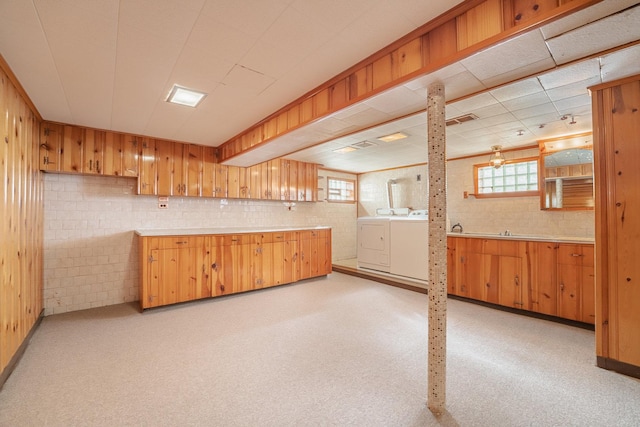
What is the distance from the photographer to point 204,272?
389 cm

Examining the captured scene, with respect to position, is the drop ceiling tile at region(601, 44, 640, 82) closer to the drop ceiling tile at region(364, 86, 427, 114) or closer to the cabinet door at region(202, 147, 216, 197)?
the drop ceiling tile at region(364, 86, 427, 114)

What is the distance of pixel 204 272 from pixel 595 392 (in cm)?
419

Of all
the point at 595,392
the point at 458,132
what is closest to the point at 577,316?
the point at 595,392

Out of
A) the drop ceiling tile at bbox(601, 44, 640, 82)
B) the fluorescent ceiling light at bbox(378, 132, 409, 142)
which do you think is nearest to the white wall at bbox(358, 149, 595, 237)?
the fluorescent ceiling light at bbox(378, 132, 409, 142)

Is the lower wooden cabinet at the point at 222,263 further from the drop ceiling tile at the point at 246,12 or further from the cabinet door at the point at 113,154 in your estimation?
the drop ceiling tile at the point at 246,12

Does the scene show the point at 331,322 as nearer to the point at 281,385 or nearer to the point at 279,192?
the point at 281,385

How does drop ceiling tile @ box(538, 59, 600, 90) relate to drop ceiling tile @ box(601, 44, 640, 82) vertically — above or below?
above

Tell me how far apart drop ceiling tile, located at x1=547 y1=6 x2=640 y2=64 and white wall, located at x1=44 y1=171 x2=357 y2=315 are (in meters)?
4.67

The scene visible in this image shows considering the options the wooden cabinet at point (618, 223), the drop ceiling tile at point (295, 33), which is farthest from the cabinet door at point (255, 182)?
the wooden cabinet at point (618, 223)

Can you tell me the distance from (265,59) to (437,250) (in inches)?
73.1

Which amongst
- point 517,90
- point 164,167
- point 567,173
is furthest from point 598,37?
point 164,167

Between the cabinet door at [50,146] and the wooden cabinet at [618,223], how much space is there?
5705 mm

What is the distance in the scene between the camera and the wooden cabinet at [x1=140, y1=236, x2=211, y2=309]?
11.5 feet

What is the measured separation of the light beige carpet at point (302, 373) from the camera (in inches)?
66.2
